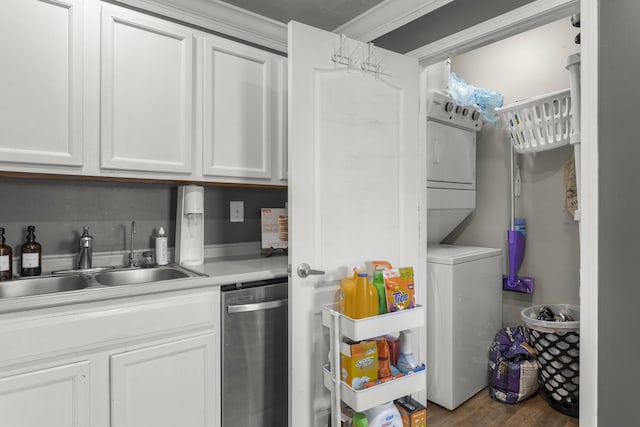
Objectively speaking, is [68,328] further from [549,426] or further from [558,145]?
[558,145]

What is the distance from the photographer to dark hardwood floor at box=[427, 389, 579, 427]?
6.97ft

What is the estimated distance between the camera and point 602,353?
1.44 meters

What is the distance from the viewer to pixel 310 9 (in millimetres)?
2307

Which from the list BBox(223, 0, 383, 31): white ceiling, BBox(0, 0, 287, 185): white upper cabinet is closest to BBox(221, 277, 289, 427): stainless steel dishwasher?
BBox(0, 0, 287, 185): white upper cabinet

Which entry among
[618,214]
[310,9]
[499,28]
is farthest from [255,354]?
[310,9]

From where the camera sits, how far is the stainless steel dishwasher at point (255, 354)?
170cm

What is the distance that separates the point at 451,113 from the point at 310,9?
3.72ft

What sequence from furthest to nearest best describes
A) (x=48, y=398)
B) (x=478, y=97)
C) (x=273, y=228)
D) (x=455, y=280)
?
1. (x=478, y=97)
2. (x=273, y=228)
3. (x=455, y=280)
4. (x=48, y=398)

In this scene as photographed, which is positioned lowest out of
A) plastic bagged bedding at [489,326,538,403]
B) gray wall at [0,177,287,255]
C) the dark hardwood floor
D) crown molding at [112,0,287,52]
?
the dark hardwood floor

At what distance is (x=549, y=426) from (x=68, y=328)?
2.45 meters

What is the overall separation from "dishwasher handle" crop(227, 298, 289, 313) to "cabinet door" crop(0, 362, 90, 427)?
58cm

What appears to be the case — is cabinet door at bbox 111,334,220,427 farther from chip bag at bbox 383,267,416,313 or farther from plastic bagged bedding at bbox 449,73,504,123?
plastic bagged bedding at bbox 449,73,504,123

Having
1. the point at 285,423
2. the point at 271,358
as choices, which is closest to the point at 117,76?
the point at 271,358

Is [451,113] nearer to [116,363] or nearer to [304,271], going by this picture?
[304,271]
